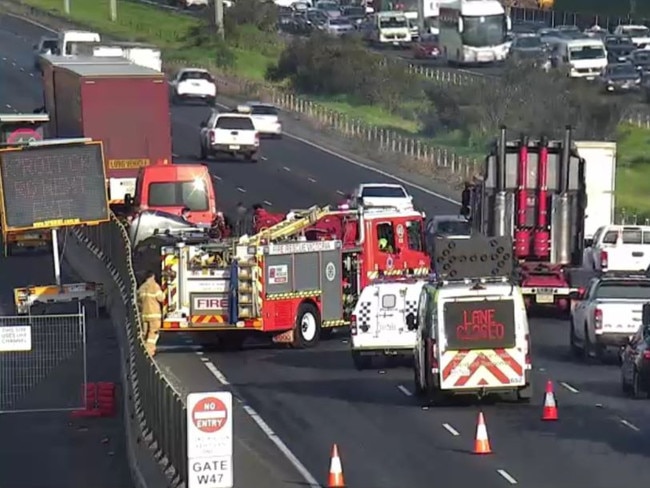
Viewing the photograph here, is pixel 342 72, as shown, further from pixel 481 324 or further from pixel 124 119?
pixel 481 324

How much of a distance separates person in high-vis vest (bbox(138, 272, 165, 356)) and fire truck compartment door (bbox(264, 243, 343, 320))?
2.80 metres

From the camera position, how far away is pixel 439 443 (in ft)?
82.1

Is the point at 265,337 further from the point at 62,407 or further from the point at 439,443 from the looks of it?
the point at 439,443

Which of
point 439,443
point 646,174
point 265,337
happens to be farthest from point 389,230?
A: point 646,174

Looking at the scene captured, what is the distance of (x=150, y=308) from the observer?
31.7m

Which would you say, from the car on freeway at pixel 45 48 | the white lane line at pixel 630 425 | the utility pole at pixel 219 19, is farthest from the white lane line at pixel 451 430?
the utility pole at pixel 219 19

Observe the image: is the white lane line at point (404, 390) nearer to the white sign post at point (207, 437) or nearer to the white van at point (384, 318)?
the white van at point (384, 318)

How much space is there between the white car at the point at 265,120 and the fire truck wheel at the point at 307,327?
3772 centimetres

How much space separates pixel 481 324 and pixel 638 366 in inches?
94.4

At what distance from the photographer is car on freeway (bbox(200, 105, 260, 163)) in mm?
66375

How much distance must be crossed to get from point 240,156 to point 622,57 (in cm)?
2782

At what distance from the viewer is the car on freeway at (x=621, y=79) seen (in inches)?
3238

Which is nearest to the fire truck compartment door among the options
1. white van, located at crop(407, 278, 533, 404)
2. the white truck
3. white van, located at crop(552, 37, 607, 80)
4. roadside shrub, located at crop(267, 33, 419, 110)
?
white van, located at crop(407, 278, 533, 404)

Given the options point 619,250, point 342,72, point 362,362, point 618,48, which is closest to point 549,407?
point 362,362
